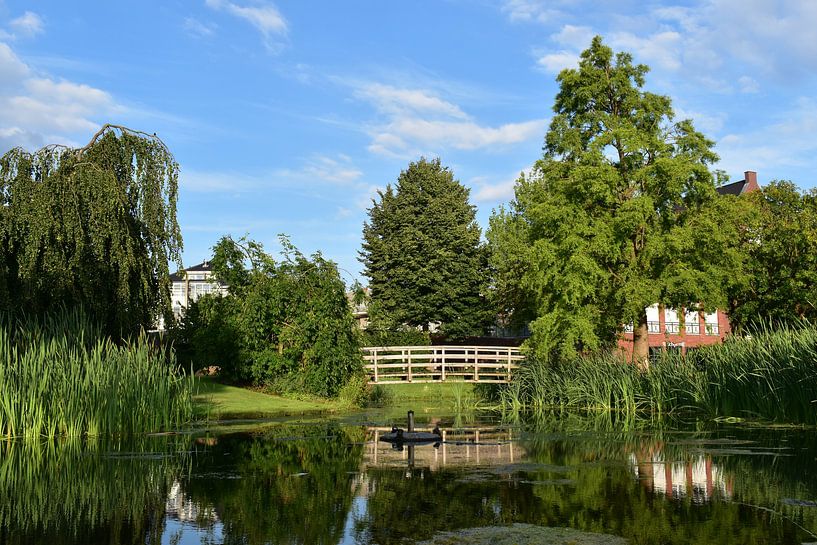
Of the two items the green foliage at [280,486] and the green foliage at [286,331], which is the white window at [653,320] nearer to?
the green foliage at [286,331]

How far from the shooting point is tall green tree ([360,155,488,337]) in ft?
151

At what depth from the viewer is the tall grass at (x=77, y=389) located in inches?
520

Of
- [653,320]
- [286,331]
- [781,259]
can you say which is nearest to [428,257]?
[653,320]

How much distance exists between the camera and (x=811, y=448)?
39.7 feet

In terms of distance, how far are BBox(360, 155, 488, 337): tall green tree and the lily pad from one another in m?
37.2

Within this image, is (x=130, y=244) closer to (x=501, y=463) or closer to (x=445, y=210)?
(x=501, y=463)

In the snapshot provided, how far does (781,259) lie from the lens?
3547 centimetres

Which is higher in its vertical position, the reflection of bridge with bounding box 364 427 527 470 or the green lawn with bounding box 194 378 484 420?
the green lawn with bounding box 194 378 484 420

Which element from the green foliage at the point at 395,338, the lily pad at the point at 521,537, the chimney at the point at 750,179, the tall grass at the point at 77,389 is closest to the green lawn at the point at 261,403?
the tall grass at the point at 77,389

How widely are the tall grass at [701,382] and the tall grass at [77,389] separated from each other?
1102 cm

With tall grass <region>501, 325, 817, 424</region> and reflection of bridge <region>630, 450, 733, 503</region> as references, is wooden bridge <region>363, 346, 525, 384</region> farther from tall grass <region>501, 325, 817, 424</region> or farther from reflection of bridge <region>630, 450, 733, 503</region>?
reflection of bridge <region>630, 450, 733, 503</region>

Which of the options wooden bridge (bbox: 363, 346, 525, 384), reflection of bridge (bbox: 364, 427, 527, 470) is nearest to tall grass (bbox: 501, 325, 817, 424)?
wooden bridge (bbox: 363, 346, 525, 384)

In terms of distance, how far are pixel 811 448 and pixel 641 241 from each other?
631 inches

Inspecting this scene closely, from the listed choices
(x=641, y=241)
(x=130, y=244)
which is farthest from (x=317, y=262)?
(x=641, y=241)
